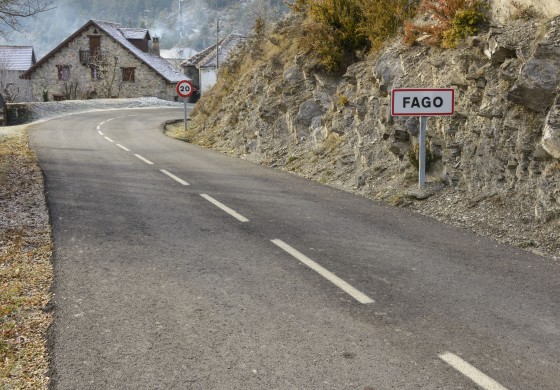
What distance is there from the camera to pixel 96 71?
218ft

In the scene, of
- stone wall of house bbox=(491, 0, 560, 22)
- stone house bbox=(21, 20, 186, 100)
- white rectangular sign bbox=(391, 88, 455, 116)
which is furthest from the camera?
stone house bbox=(21, 20, 186, 100)

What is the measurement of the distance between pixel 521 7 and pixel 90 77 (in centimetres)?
6177

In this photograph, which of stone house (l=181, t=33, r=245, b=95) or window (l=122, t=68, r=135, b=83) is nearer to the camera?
window (l=122, t=68, r=135, b=83)

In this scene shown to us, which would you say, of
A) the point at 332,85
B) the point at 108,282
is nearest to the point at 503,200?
the point at 108,282

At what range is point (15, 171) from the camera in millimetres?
14766

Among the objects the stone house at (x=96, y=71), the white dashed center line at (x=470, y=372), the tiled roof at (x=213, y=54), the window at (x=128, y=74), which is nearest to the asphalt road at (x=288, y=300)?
the white dashed center line at (x=470, y=372)

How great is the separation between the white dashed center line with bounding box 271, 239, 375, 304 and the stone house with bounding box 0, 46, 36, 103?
73194mm

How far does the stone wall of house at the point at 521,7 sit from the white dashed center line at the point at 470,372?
7.93 m

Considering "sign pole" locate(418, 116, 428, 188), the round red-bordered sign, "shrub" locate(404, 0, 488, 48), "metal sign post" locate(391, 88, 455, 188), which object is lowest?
"sign pole" locate(418, 116, 428, 188)

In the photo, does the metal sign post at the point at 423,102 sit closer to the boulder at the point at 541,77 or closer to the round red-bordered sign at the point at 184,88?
the boulder at the point at 541,77

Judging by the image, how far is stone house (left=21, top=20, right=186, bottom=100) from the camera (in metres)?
65.8

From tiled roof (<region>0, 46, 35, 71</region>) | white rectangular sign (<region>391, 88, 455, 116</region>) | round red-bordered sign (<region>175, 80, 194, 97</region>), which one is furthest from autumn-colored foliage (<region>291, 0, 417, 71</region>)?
tiled roof (<region>0, 46, 35, 71</region>)

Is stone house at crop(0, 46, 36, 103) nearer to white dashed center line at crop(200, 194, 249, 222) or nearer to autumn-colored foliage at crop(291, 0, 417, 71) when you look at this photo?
autumn-colored foliage at crop(291, 0, 417, 71)

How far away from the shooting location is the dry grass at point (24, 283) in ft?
15.4
